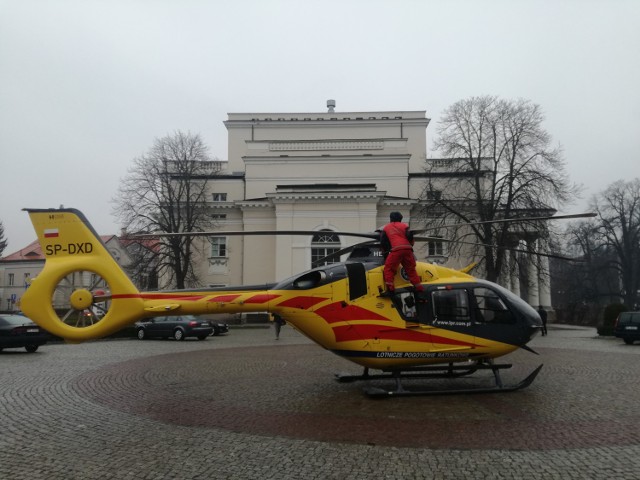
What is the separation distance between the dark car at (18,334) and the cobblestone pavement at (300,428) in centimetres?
688

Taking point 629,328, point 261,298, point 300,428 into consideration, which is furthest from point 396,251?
point 629,328

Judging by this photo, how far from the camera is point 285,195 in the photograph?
40.7m

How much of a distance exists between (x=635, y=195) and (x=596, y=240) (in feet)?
19.5

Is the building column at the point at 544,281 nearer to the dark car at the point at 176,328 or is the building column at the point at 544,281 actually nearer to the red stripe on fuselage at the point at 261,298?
the dark car at the point at 176,328

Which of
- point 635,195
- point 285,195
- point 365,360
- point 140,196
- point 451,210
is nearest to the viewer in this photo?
point 365,360

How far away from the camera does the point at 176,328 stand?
2445cm

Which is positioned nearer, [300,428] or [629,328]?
[300,428]

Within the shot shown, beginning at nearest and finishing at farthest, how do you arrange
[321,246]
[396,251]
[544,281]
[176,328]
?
[396,251], [176,328], [544,281], [321,246]

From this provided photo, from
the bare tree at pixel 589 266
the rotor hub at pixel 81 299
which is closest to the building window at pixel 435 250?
the bare tree at pixel 589 266

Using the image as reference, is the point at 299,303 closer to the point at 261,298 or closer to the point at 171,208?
the point at 261,298

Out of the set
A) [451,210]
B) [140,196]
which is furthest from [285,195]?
[451,210]

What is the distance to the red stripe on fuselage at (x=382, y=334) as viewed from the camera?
9047 mm

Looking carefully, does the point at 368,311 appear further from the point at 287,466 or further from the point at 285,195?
the point at 285,195

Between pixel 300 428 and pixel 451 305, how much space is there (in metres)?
4.05
